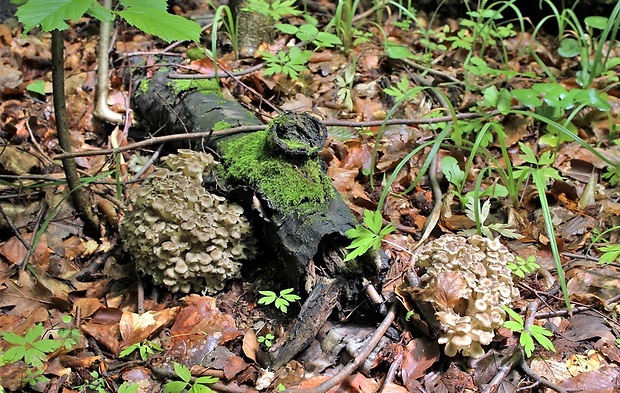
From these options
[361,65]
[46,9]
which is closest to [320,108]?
[361,65]

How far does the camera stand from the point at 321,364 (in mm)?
2406

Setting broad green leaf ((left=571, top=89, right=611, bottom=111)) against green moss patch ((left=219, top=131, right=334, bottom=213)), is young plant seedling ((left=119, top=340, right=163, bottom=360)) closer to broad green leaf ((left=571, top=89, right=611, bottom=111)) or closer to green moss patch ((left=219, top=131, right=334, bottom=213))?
green moss patch ((left=219, top=131, right=334, bottom=213))

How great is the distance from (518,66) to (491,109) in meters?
1.08

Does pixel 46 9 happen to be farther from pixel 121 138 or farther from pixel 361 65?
pixel 361 65

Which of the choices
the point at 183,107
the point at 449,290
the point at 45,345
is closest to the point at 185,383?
the point at 45,345

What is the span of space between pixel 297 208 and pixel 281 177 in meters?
0.23

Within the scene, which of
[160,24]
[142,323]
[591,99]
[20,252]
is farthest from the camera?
[591,99]

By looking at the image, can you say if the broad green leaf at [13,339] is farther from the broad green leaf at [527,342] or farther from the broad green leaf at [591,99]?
the broad green leaf at [591,99]

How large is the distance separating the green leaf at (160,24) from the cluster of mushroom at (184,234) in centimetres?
106

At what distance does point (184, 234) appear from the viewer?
2764 millimetres

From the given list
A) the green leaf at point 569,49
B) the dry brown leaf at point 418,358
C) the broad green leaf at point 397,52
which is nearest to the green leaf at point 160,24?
the dry brown leaf at point 418,358

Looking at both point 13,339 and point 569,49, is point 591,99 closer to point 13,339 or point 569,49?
point 569,49

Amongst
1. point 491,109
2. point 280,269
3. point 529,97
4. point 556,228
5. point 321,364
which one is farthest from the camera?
point 491,109

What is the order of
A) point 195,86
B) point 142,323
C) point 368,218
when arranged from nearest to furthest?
point 368,218
point 142,323
point 195,86
